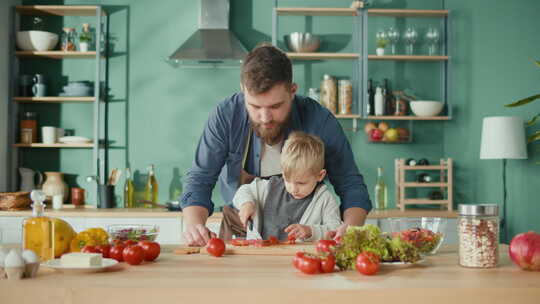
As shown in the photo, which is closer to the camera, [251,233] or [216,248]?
[216,248]

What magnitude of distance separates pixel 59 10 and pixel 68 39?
0.76 feet

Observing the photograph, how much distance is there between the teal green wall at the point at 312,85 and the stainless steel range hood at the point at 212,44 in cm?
16

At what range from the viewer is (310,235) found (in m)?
Result: 2.09

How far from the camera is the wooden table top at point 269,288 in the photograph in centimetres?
125

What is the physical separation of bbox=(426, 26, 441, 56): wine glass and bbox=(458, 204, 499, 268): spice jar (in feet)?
10.8

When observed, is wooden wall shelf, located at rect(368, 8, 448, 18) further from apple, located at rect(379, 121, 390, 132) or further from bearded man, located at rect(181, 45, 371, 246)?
bearded man, located at rect(181, 45, 371, 246)

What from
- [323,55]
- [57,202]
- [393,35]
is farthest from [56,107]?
[393,35]

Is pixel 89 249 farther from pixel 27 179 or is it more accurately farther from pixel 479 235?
pixel 27 179

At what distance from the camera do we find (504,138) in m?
4.26

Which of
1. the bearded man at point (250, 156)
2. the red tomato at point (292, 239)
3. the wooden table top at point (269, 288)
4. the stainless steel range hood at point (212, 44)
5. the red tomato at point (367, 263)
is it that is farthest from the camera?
the stainless steel range hood at point (212, 44)

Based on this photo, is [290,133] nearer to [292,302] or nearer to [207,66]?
[292,302]

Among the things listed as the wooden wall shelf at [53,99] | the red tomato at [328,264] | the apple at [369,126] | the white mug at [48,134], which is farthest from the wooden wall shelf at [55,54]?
the red tomato at [328,264]

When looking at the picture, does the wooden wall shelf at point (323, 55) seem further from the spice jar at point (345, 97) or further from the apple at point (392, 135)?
the apple at point (392, 135)

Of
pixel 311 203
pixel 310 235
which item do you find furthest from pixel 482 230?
pixel 311 203
